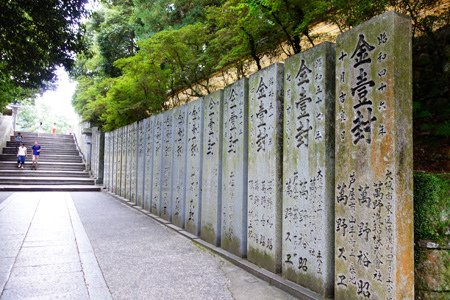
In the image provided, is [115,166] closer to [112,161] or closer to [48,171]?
[112,161]

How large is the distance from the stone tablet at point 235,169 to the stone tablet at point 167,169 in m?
2.84

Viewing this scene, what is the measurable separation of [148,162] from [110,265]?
543cm

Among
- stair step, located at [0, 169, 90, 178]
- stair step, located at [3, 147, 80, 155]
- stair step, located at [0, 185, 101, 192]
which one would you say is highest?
stair step, located at [3, 147, 80, 155]

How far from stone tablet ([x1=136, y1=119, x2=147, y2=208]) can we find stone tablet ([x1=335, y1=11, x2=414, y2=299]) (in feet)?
26.5

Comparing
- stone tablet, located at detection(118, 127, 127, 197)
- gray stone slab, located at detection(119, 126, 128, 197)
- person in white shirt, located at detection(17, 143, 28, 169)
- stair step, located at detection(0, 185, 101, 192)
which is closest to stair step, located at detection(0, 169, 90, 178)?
person in white shirt, located at detection(17, 143, 28, 169)

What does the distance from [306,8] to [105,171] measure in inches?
526

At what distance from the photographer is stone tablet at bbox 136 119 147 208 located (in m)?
10.6

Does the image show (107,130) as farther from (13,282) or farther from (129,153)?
(13,282)

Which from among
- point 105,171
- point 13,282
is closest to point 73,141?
point 105,171

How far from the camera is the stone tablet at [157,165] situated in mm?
9094

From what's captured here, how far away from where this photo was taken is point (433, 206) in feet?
10.5

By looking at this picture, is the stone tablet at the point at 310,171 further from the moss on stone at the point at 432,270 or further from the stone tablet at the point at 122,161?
the stone tablet at the point at 122,161

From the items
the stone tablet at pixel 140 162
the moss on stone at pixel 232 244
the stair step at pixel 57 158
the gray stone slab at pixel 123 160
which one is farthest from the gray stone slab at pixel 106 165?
the moss on stone at pixel 232 244

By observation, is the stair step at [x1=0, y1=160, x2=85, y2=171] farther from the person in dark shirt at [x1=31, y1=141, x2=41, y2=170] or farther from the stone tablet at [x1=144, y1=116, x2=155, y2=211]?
the stone tablet at [x1=144, y1=116, x2=155, y2=211]
